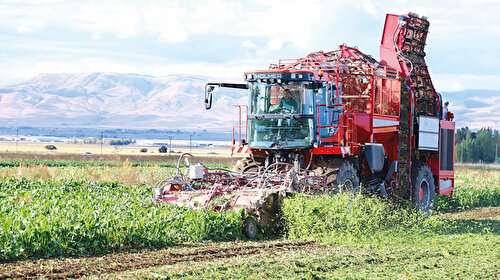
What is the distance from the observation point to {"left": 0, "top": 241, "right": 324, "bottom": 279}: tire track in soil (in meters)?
9.83

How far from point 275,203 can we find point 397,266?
3793mm

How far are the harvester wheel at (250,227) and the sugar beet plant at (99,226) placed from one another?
0.51ft

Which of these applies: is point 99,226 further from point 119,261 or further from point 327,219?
point 327,219

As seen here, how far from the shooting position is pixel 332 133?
1628 centimetres

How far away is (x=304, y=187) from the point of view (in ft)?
48.3

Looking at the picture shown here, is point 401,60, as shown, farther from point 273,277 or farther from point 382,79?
point 273,277

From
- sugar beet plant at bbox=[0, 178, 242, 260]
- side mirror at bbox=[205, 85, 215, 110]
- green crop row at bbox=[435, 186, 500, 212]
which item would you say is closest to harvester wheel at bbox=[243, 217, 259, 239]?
sugar beet plant at bbox=[0, 178, 242, 260]

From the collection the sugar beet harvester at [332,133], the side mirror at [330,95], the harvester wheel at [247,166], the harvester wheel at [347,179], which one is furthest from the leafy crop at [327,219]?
the harvester wheel at [247,166]

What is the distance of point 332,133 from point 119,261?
703 cm

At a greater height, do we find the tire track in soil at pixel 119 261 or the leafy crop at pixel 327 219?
the leafy crop at pixel 327 219

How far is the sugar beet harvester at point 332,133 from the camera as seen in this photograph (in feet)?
49.5

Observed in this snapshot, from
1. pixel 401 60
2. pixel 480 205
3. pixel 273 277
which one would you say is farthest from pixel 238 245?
pixel 480 205

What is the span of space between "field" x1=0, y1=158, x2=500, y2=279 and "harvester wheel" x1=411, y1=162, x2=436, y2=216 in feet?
8.69

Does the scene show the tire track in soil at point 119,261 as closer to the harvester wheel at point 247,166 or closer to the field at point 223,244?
the field at point 223,244
